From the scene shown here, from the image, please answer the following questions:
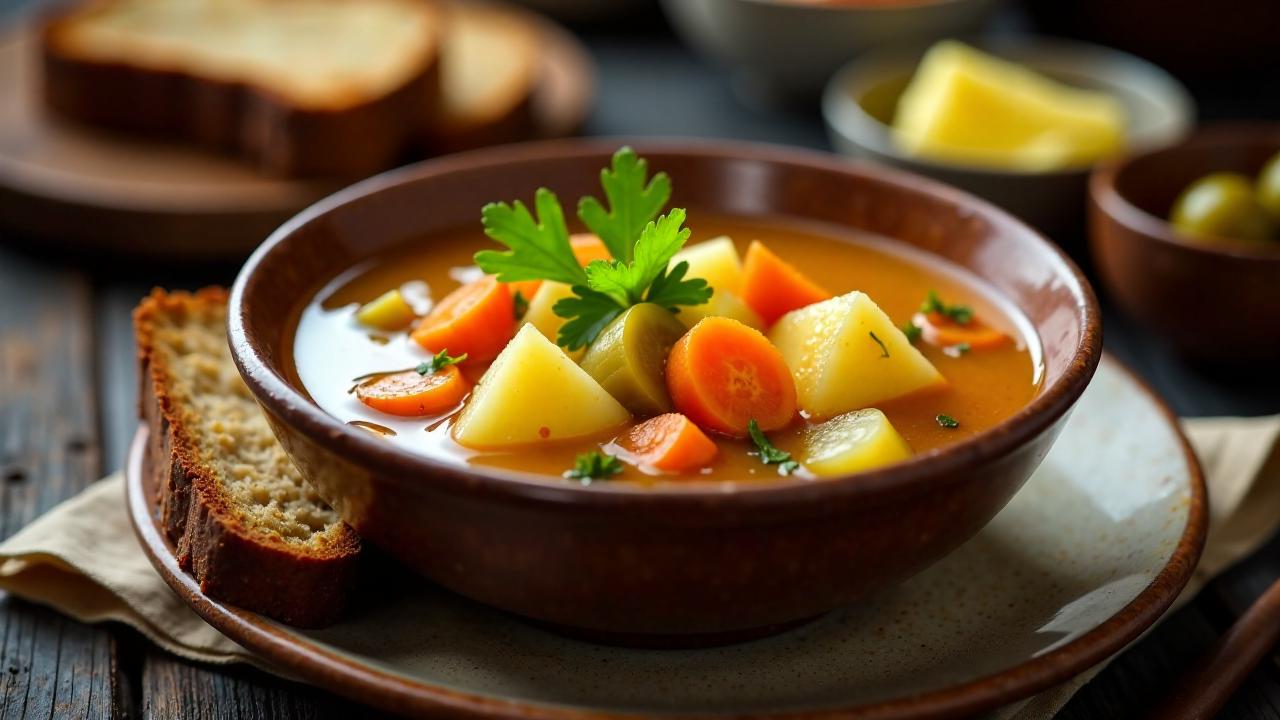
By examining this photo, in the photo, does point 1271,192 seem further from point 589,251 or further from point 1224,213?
point 589,251

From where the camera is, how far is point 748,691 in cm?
222

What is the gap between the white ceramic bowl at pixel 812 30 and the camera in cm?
521

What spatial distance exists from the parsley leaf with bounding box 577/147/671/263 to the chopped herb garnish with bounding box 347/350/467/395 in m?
0.37

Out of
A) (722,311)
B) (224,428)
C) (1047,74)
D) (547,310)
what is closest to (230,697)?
(224,428)

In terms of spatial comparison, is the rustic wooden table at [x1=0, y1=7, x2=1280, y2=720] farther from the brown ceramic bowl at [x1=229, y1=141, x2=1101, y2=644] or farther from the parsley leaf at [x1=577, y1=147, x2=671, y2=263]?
the parsley leaf at [x1=577, y1=147, x2=671, y2=263]

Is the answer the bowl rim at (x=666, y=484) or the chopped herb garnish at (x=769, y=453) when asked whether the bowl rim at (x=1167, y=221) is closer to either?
the bowl rim at (x=666, y=484)

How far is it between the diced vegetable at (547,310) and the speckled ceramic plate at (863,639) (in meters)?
0.55

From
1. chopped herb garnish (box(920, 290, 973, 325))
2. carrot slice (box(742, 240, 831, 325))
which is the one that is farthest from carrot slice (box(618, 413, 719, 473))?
chopped herb garnish (box(920, 290, 973, 325))

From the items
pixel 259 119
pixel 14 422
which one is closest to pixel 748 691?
pixel 14 422

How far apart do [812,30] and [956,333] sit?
272 cm

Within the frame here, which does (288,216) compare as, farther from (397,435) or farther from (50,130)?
(397,435)

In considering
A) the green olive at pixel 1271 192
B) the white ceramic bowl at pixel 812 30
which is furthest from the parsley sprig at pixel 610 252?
the white ceramic bowl at pixel 812 30

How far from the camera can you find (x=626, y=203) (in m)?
2.63

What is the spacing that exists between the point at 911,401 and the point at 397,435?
971mm
